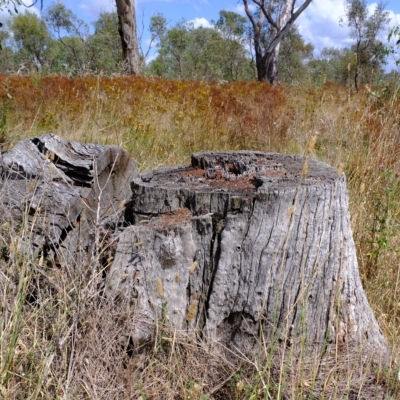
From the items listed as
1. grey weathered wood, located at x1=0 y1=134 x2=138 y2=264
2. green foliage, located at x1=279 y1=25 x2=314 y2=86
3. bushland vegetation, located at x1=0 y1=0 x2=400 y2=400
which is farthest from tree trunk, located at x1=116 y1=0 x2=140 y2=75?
green foliage, located at x1=279 y1=25 x2=314 y2=86

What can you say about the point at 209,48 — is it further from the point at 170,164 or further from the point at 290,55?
the point at 170,164

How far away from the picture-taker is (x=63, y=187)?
264cm

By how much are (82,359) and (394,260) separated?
6.65 feet

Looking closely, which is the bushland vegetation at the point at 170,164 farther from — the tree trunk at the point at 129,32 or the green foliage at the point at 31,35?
the green foliage at the point at 31,35

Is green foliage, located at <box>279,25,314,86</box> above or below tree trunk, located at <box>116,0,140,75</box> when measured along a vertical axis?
above

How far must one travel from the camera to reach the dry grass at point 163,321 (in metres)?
1.72

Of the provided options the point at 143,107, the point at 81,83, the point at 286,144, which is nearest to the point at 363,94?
the point at 286,144

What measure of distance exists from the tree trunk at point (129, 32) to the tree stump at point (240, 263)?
11.9 metres

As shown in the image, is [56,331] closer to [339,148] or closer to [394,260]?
[394,260]

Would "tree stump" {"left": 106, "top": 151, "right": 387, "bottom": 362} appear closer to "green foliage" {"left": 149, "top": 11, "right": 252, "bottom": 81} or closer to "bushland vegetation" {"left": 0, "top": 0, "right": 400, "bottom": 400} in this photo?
"bushland vegetation" {"left": 0, "top": 0, "right": 400, "bottom": 400}

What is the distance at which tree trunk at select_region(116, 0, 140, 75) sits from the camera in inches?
511

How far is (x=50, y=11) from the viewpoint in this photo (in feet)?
175

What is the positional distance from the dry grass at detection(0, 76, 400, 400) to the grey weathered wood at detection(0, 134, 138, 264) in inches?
6.0

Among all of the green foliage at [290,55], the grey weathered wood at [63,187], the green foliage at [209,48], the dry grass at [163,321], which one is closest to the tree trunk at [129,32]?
the dry grass at [163,321]
